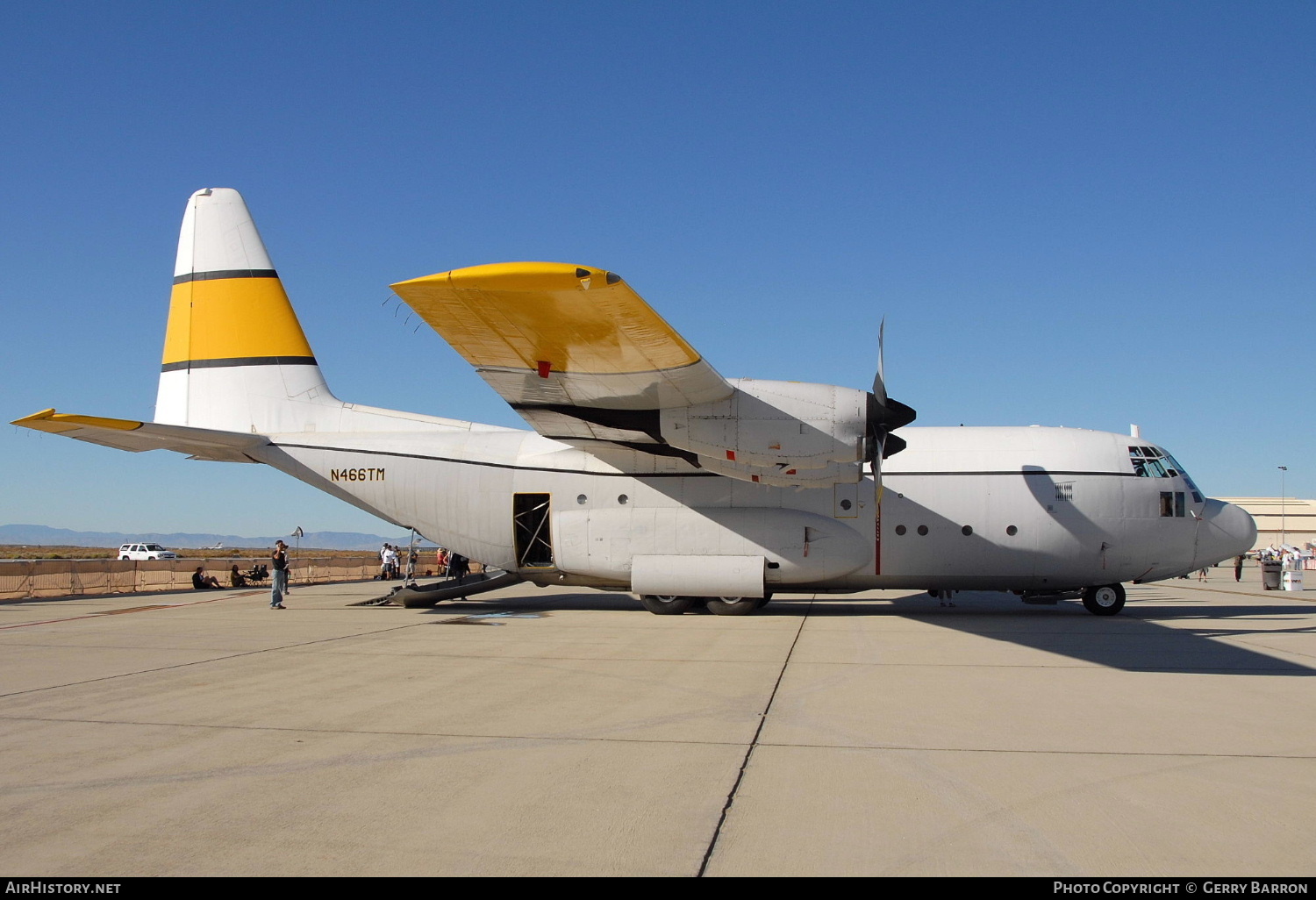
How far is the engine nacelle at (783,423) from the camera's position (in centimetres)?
1295

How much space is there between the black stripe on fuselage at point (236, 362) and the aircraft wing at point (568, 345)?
6014 mm

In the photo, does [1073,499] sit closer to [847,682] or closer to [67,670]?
[847,682]

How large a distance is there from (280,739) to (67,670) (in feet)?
15.8

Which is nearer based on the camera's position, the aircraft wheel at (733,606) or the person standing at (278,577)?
the aircraft wheel at (733,606)

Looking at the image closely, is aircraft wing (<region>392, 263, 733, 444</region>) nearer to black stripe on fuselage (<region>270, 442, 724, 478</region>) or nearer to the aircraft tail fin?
black stripe on fuselage (<region>270, 442, 724, 478</region>)

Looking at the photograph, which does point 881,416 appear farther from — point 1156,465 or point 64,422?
point 64,422

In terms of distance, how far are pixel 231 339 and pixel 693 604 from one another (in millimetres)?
10641

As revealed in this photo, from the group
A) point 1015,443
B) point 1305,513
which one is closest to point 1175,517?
point 1015,443

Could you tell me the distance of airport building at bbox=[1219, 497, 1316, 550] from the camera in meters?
75.2

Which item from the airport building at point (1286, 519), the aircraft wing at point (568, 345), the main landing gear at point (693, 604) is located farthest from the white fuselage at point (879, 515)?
the airport building at point (1286, 519)

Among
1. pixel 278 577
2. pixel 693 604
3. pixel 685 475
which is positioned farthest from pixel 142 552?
pixel 685 475

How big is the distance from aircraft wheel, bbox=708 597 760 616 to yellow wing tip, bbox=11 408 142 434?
34.8ft

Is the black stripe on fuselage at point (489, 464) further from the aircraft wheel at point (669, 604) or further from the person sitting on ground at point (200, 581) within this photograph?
the person sitting on ground at point (200, 581)

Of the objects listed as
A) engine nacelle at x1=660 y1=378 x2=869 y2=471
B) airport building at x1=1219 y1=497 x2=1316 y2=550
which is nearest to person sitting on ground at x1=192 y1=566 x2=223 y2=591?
engine nacelle at x1=660 y1=378 x2=869 y2=471
